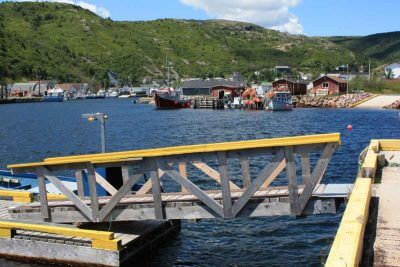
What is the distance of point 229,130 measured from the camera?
66.1m

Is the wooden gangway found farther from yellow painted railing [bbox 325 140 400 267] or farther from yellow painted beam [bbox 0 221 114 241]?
yellow painted railing [bbox 325 140 400 267]

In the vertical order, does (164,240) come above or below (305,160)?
below

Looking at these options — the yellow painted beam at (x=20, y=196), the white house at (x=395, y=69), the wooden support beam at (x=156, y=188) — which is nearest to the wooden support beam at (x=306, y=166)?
the wooden support beam at (x=156, y=188)

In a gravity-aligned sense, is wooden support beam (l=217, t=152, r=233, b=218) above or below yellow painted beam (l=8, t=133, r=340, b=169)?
below

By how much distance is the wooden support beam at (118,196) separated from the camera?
12500mm

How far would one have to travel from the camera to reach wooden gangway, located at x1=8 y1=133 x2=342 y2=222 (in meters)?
11.6

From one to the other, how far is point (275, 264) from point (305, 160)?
4.01 m

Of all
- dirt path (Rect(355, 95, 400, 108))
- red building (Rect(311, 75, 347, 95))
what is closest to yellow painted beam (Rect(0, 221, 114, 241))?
dirt path (Rect(355, 95, 400, 108))

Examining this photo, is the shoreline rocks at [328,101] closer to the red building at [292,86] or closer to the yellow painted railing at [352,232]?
the red building at [292,86]

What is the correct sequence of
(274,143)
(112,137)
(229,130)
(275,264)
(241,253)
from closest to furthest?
(274,143), (275,264), (241,253), (112,137), (229,130)

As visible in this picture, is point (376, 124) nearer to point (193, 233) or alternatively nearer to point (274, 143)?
point (193, 233)

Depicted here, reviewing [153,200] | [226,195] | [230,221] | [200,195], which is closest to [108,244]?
[153,200]

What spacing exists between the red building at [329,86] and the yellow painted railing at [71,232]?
426ft

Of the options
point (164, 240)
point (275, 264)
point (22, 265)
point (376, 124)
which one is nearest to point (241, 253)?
point (275, 264)
